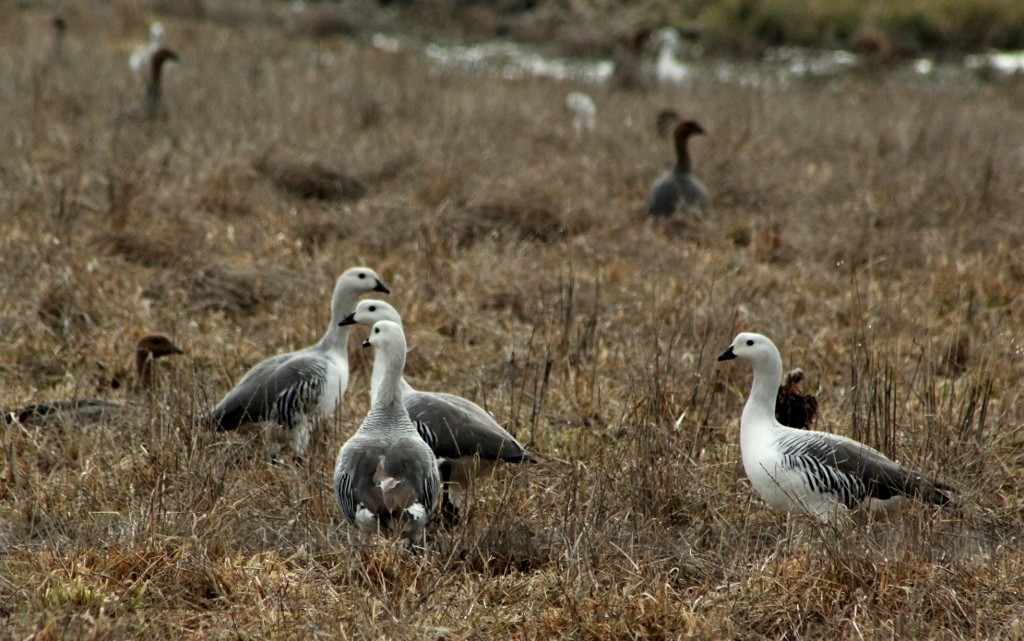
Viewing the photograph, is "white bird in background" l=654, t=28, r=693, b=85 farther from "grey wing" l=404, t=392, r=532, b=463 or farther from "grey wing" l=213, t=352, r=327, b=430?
"grey wing" l=404, t=392, r=532, b=463

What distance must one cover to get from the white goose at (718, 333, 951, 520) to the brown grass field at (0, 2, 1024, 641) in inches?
4.3

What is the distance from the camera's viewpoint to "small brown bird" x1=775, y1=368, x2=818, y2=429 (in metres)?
Result: 5.96

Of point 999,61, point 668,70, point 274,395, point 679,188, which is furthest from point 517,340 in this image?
point 999,61

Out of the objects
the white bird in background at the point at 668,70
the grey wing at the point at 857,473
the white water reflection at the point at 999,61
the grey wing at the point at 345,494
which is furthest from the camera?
the white water reflection at the point at 999,61

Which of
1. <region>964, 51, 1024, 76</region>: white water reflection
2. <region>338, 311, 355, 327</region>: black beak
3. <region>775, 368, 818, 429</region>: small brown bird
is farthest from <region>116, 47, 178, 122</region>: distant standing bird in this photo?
<region>964, 51, 1024, 76</region>: white water reflection

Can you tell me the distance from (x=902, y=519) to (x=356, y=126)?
30.2 feet

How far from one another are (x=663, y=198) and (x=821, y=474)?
573 cm

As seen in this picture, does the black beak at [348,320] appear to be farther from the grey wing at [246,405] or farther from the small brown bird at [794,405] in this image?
the small brown bird at [794,405]

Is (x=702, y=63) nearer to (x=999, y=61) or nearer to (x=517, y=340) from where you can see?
(x=999, y=61)

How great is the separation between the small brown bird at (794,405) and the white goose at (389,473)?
1.84m

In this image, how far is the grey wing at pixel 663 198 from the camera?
1044 cm

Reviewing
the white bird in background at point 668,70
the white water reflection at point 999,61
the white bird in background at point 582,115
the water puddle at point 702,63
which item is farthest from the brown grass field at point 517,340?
the white water reflection at point 999,61

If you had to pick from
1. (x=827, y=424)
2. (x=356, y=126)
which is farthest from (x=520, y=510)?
(x=356, y=126)

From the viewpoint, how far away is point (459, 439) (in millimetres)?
5395
